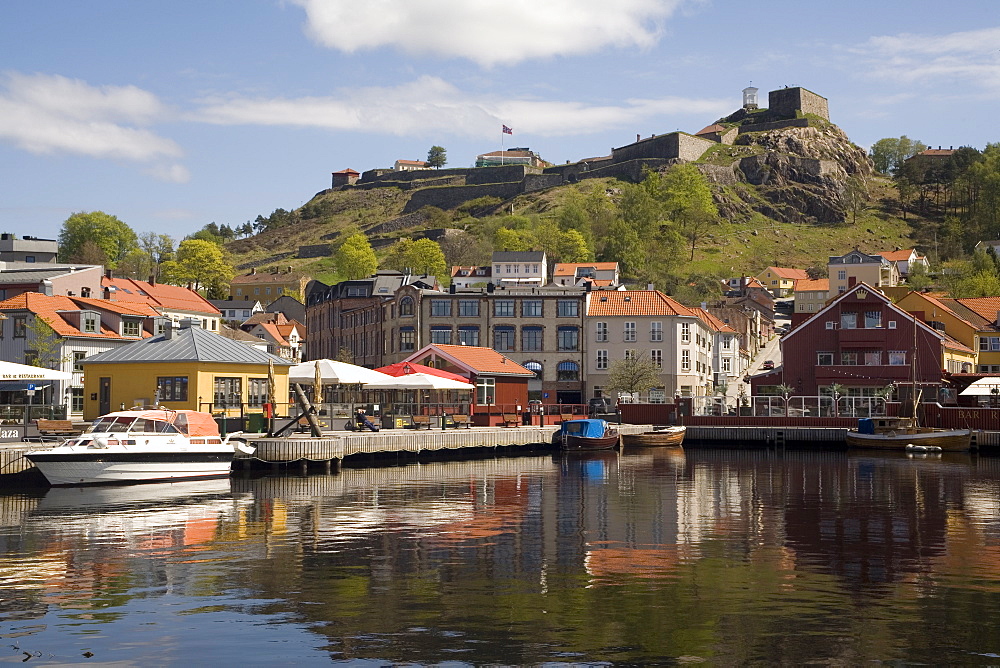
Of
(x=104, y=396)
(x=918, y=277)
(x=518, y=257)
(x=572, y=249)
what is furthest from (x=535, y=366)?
(x=918, y=277)

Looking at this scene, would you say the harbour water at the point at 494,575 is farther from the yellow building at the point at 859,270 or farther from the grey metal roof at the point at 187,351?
the yellow building at the point at 859,270

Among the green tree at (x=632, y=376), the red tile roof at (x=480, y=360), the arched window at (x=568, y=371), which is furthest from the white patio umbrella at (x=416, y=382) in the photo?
the arched window at (x=568, y=371)

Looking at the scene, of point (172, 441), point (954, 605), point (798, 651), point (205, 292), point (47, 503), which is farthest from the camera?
point (205, 292)

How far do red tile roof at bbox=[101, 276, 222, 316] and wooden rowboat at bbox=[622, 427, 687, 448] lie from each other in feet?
155

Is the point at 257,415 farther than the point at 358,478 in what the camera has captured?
Yes

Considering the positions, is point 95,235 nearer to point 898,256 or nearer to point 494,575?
point 898,256

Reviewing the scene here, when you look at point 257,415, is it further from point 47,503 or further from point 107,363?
point 47,503

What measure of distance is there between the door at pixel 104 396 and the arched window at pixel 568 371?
50694 mm

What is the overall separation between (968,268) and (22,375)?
145 m

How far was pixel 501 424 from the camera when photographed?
220 feet

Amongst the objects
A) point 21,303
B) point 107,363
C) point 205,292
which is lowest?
point 107,363

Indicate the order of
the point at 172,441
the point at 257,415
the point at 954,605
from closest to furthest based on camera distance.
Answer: the point at 954,605, the point at 172,441, the point at 257,415

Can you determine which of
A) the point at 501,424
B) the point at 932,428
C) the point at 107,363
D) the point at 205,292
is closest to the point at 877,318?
the point at 932,428

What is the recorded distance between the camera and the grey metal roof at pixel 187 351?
5212cm
